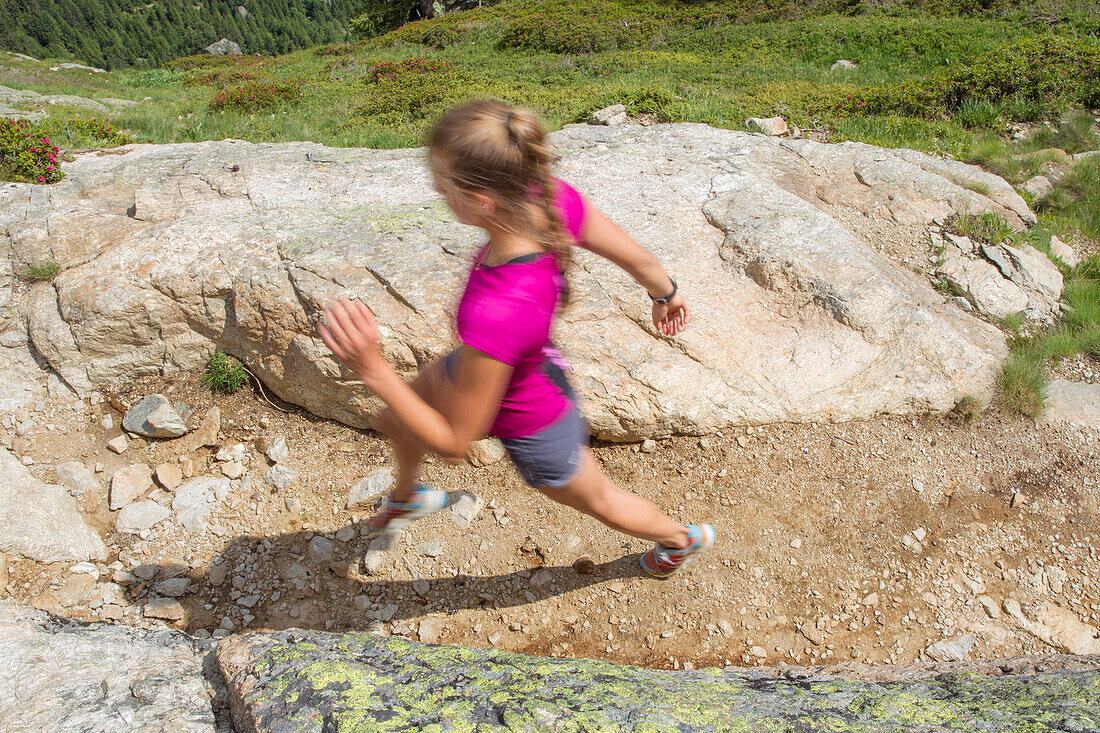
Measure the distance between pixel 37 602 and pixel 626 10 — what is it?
24488 mm

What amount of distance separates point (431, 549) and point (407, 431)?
1112mm

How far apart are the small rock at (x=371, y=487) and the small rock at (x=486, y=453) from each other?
1.53ft

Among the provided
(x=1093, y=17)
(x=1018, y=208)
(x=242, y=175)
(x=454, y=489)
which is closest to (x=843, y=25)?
(x=1093, y=17)

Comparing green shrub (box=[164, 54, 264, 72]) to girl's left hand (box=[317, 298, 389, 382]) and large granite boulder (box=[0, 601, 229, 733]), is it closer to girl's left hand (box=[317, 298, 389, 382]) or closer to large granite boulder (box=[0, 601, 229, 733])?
large granite boulder (box=[0, 601, 229, 733])

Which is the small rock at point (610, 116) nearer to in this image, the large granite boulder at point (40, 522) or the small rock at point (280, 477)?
the small rock at point (280, 477)

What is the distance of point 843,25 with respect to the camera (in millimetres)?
16375

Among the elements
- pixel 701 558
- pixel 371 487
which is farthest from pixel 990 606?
pixel 371 487

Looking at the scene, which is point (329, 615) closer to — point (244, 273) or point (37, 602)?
point (37, 602)

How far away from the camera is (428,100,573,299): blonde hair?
66.1 inches

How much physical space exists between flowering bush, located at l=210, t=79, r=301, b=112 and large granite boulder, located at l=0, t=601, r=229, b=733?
44.4 ft

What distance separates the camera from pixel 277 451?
375 cm

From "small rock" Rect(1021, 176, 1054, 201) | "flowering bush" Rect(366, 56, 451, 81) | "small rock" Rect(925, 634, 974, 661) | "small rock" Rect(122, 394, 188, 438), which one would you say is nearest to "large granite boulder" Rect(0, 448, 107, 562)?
"small rock" Rect(122, 394, 188, 438)

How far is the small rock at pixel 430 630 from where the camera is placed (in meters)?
2.95

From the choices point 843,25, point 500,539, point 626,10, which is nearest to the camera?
point 500,539
